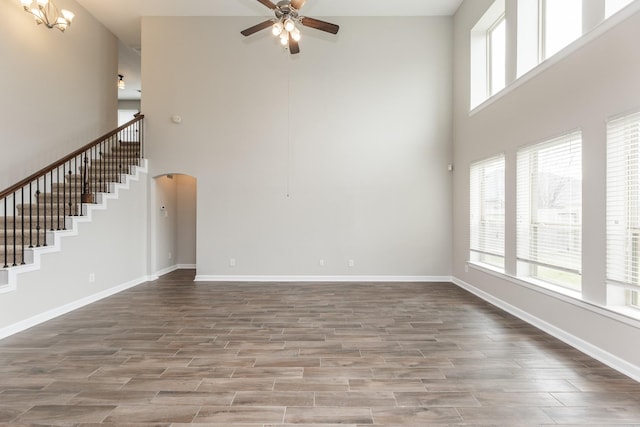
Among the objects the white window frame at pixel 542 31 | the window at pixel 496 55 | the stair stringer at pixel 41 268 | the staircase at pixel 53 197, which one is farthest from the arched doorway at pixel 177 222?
the white window frame at pixel 542 31

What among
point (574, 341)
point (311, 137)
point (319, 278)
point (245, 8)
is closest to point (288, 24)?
point (311, 137)

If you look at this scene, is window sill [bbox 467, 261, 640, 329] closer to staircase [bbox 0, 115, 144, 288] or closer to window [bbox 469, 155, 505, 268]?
window [bbox 469, 155, 505, 268]

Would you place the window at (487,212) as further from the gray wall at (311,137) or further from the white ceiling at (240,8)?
the white ceiling at (240,8)

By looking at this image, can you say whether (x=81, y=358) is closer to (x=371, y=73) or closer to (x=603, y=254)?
(x=603, y=254)

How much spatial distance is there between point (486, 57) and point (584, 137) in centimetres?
316

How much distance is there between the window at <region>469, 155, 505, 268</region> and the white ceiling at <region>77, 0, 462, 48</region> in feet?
10.5

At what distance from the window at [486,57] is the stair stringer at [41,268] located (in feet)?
21.1

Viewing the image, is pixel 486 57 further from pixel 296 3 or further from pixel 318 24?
pixel 296 3

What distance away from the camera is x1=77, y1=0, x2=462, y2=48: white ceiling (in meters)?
6.25

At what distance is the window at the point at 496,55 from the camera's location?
5379 millimetres

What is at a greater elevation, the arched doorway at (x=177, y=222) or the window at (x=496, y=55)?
the window at (x=496, y=55)

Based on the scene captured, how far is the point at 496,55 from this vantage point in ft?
18.3

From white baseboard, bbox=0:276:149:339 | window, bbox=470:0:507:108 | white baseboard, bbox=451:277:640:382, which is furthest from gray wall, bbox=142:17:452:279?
white baseboard, bbox=451:277:640:382

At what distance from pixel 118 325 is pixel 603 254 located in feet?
17.1
